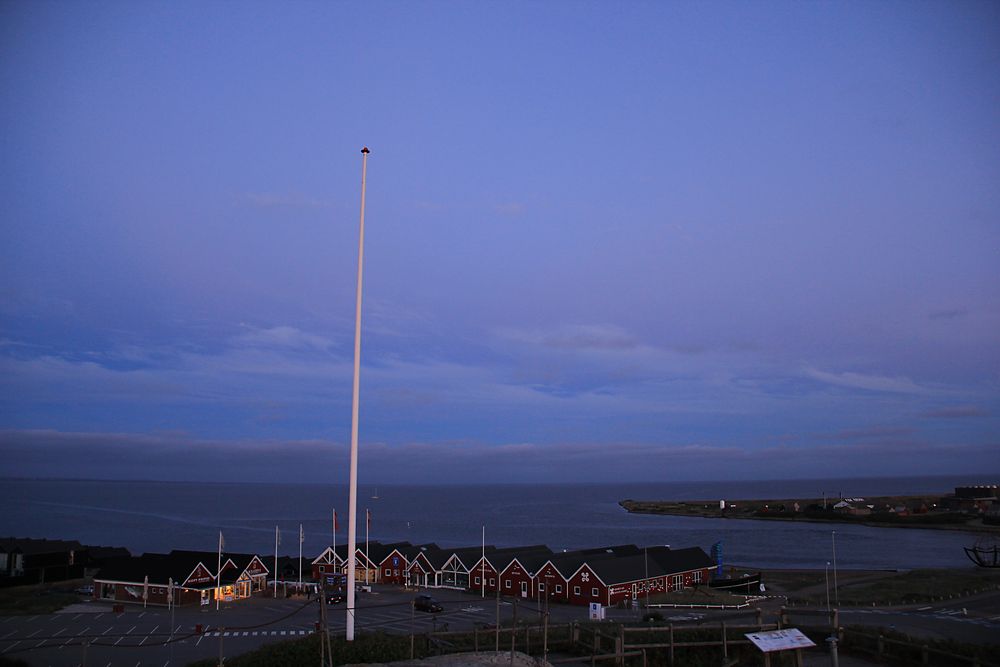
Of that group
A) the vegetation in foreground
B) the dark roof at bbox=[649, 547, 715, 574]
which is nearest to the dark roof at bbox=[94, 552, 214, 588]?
the dark roof at bbox=[649, 547, 715, 574]

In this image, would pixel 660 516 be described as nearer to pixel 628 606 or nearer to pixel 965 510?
pixel 965 510

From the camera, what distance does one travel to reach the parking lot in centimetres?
2903

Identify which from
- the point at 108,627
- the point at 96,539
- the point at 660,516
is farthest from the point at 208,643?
the point at 660,516

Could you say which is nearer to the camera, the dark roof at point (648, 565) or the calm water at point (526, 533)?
the dark roof at point (648, 565)

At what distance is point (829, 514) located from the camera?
479ft

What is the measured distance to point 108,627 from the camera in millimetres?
35656

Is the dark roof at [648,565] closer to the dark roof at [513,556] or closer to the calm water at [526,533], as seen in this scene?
the dark roof at [513,556]

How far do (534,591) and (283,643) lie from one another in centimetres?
2608

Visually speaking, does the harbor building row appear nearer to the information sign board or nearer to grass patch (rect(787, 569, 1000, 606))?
grass patch (rect(787, 569, 1000, 606))

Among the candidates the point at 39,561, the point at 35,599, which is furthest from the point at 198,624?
the point at 39,561

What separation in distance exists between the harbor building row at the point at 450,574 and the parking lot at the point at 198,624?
3.77 feet

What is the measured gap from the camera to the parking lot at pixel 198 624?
29.0 m

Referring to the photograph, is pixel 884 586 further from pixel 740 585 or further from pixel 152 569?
pixel 152 569

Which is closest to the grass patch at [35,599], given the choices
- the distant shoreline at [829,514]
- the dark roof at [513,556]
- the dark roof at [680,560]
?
the dark roof at [513,556]
